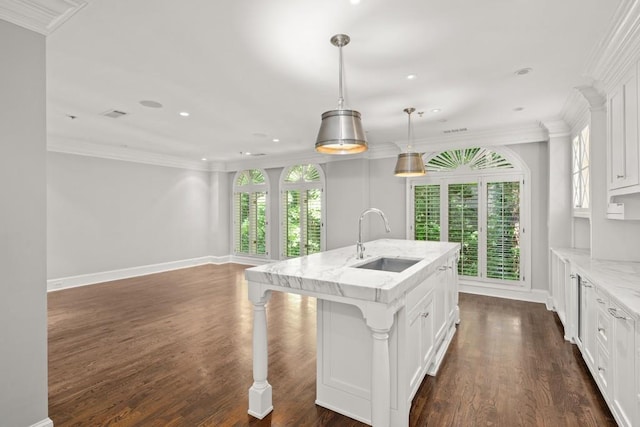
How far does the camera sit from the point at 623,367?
1.88m

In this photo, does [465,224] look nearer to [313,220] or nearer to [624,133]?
[624,133]

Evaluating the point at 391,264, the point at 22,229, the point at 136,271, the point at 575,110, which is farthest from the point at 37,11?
the point at 136,271

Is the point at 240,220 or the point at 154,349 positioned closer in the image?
the point at 154,349

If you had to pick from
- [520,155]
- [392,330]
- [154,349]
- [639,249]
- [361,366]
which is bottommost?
[154,349]

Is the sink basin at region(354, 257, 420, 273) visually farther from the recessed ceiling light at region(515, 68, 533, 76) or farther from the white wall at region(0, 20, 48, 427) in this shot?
the white wall at region(0, 20, 48, 427)

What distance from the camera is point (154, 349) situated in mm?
3283

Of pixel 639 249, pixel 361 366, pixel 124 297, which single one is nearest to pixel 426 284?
pixel 361 366

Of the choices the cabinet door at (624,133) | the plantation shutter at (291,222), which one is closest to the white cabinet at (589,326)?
the cabinet door at (624,133)

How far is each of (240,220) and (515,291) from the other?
622 cm

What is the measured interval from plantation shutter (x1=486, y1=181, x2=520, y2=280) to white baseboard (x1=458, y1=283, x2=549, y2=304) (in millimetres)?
214

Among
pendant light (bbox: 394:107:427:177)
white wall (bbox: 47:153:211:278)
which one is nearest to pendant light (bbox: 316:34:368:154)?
pendant light (bbox: 394:107:427:177)

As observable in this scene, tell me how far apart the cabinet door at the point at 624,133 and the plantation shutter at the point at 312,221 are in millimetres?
5096

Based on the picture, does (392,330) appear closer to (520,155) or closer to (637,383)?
(637,383)

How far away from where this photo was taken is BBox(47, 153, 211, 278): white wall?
5.79 meters
